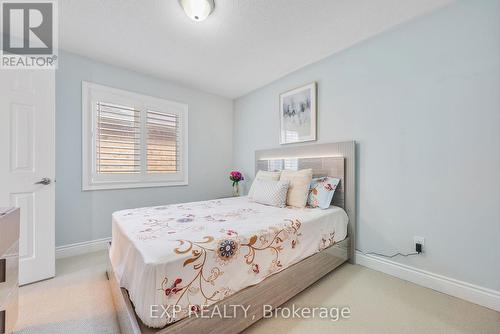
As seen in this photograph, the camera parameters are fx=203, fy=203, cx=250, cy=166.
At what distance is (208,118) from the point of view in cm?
384

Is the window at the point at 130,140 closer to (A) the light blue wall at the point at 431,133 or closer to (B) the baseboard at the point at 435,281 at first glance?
(A) the light blue wall at the point at 431,133

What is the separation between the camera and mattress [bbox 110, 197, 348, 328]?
102 centimetres

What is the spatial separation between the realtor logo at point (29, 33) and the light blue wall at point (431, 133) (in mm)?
3095

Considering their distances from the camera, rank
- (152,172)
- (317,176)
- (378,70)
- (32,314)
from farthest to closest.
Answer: (152,172), (317,176), (378,70), (32,314)

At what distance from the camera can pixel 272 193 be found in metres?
2.42

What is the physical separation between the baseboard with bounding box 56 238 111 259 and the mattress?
4.18 ft

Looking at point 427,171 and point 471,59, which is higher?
point 471,59

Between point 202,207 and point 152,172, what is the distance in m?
1.41

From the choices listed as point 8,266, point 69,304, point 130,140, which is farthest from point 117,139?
point 8,266

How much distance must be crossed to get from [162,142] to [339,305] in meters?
3.08

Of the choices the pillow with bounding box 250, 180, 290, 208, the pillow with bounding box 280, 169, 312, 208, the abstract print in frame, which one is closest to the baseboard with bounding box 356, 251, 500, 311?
the pillow with bounding box 280, 169, 312, 208

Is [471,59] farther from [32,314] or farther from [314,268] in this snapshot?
[32,314]

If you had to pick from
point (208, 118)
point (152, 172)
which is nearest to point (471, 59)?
point (208, 118)

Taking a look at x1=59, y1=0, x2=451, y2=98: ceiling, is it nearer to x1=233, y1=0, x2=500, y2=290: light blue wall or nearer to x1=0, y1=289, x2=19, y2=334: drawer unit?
x1=233, y1=0, x2=500, y2=290: light blue wall
